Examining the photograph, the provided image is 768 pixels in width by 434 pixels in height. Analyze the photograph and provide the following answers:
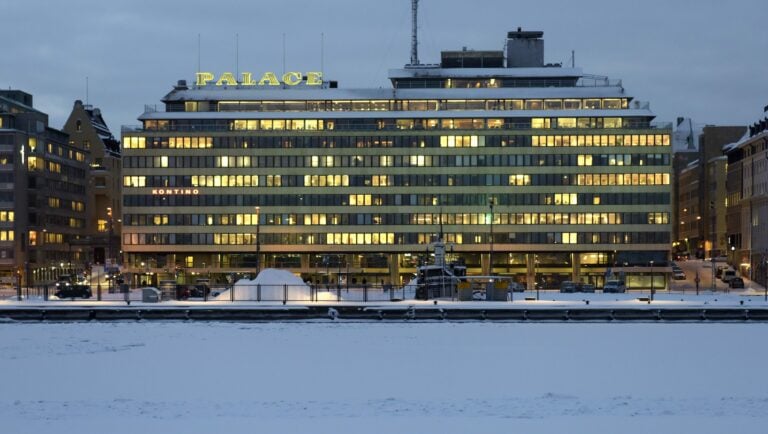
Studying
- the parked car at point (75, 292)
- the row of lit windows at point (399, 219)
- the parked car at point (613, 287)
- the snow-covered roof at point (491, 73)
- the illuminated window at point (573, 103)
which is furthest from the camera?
the snow-covered roof at point (491, 73)

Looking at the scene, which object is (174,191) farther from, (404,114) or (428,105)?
(428,105)

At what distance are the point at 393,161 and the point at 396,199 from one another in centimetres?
596

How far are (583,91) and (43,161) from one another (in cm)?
8946

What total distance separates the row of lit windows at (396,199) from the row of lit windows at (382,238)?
4719 millimetres

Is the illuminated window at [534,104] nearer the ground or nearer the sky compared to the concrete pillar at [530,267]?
nearer the sky

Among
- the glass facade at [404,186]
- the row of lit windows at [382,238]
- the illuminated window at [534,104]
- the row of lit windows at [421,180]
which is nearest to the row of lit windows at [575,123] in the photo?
the glass facade at [404,186]

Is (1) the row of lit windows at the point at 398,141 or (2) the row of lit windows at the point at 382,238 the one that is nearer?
(1) the row of lit windows at the point at 398,141

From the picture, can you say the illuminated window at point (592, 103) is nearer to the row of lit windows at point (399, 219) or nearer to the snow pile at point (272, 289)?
the row of lit windows at point (399, 219)

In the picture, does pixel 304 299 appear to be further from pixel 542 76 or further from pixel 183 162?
pixel 542 76

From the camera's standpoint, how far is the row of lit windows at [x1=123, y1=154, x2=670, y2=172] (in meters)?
178

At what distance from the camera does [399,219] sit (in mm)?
180375
